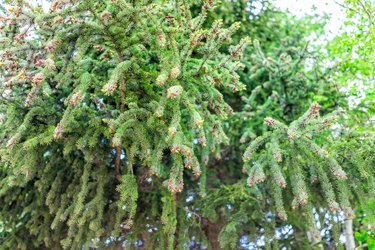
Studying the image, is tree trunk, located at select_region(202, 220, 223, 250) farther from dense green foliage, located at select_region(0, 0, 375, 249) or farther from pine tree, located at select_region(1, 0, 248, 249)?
pine tree, located at select_region(1, 0, 248, 249)

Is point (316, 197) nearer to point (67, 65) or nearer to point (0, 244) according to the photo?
point (67, 65)

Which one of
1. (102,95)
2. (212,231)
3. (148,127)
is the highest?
(102,95)

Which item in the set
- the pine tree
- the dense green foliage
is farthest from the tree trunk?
the pine tree

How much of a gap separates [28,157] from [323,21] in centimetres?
683

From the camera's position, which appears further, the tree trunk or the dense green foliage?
the tree trunk

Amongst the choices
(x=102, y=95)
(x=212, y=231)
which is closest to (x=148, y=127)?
(x=102, y=95)

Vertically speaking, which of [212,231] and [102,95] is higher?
[102,95]

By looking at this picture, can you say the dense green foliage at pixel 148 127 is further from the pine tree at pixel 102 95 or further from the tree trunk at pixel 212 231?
the tree trunk at pixel 212 231

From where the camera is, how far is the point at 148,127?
3.99 meters

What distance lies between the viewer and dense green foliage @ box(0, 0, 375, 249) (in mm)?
3512

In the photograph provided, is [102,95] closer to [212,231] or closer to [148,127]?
[148,127]

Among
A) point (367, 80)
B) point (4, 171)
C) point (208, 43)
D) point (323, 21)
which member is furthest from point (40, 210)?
point (323, 21)

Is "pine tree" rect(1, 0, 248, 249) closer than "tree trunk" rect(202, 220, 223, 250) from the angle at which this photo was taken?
Yes

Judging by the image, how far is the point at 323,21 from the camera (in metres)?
8.62
